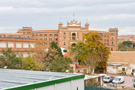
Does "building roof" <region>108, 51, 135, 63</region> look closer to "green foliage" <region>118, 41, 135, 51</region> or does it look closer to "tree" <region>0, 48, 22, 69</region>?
"tree" <region>0, 48, 22, 69</region>

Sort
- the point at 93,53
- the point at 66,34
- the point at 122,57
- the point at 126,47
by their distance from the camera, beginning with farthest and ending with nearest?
the point at 126,47
the point at 66,34
the point at 122,57
the point at 93,53

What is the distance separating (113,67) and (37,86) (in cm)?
4475

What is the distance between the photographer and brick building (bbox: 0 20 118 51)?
321 ft

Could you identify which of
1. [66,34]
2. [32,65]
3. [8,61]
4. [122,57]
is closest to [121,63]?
[122,57]

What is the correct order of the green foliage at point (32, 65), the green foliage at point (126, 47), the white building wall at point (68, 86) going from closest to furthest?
the white building wall at point (68, 86)
the green foliage at point (32, 65)
the green foliage at point (126, 47)

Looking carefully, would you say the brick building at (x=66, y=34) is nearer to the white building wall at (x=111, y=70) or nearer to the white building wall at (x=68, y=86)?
the white building wall at (x=111, y=70)

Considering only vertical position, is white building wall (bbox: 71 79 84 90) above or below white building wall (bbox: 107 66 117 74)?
above

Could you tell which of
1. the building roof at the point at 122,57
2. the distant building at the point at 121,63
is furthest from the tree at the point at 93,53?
the building roof at the point at 122,57

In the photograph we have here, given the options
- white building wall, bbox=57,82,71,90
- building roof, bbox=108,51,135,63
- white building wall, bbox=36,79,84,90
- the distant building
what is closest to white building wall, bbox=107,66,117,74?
the distant building

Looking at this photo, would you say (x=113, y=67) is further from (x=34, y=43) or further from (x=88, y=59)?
(x=34, y=43)

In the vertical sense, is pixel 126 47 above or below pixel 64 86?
above

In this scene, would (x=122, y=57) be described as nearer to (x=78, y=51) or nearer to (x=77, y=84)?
(x=78, y=51)

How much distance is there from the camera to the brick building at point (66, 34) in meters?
97.9

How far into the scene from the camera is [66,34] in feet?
324
